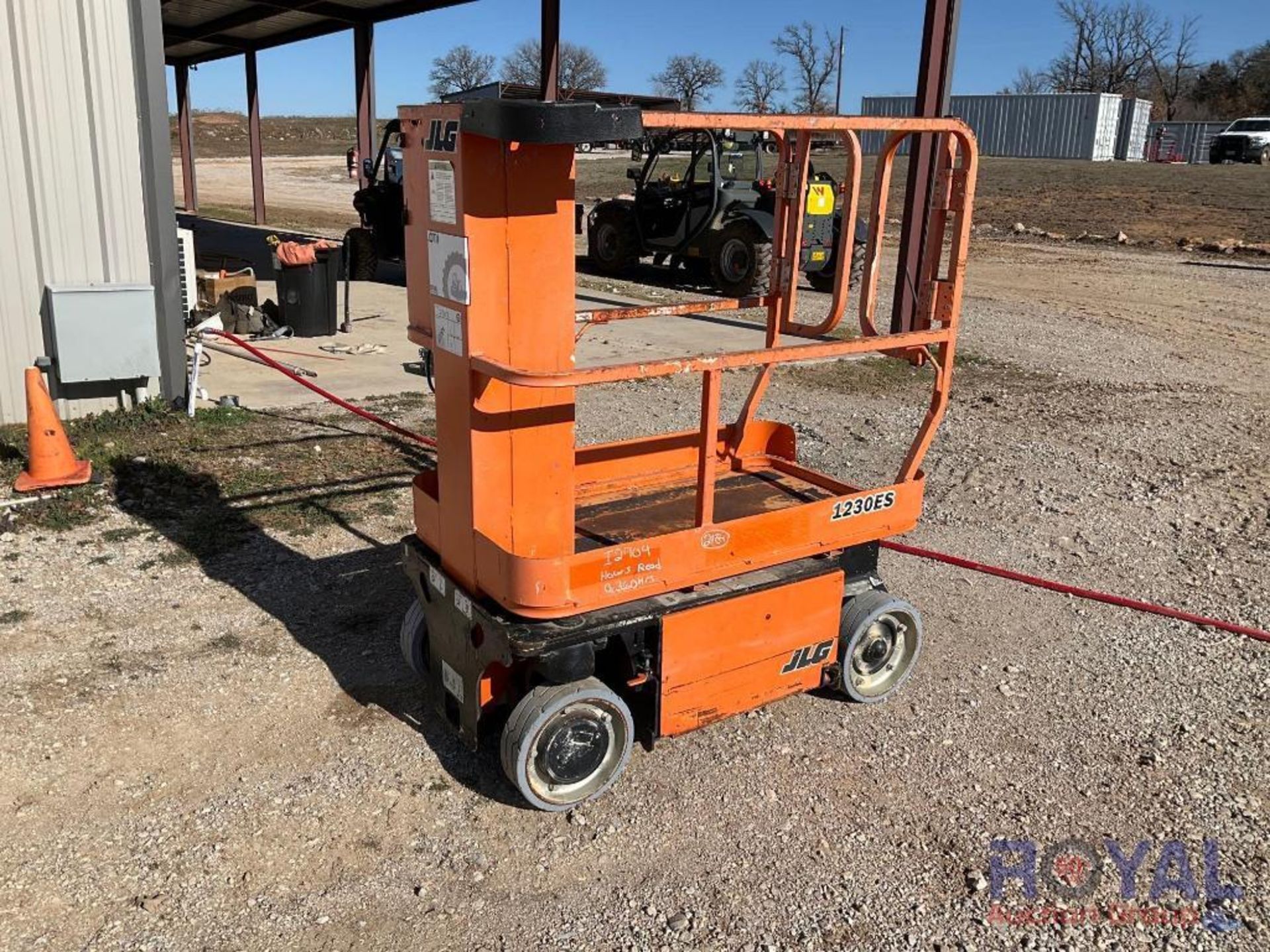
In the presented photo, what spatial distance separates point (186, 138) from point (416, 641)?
85.2 feet

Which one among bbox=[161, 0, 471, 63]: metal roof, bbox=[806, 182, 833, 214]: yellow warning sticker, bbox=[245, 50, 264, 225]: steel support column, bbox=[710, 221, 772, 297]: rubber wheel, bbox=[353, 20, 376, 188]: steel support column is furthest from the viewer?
bbox=[245, 50, 264, 225]: steel support column

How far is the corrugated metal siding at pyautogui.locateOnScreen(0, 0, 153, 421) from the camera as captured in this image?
662cm

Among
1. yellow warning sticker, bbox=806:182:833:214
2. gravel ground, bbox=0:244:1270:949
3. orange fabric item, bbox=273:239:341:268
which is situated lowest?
gravel ground, bbox=0:244:1270:949

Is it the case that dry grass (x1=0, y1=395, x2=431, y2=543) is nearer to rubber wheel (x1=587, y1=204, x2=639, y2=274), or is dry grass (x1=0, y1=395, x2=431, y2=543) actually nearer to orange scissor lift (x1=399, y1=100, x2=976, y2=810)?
orange scissor lift (x1=399, y1=100, x2=976, y2=810)

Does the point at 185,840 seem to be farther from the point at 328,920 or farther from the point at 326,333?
the point at 326,333

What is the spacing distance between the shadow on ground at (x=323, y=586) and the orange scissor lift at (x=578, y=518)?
0.13 meters

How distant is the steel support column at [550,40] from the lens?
40.5 ft

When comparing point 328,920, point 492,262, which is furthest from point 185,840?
point 492,262

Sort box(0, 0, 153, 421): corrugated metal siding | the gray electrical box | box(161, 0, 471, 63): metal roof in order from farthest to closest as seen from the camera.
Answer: box(161, 0, 471, 63): metal roof → the gray electrical box → box(0, 0, 153, 421): corrugated metal siding

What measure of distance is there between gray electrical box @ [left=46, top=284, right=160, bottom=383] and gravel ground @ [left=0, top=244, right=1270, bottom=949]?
6.36 ft

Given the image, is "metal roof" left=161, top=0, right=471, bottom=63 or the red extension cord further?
"metal roof" left=161, top=0, right=471, bottom=63

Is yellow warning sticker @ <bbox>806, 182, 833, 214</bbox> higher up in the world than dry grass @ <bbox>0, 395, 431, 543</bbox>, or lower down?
higher up

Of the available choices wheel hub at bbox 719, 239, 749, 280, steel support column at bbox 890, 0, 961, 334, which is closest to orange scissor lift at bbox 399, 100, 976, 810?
steel support column at bbox 890, 0, 961, 334

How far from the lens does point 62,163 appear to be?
6844 mm
